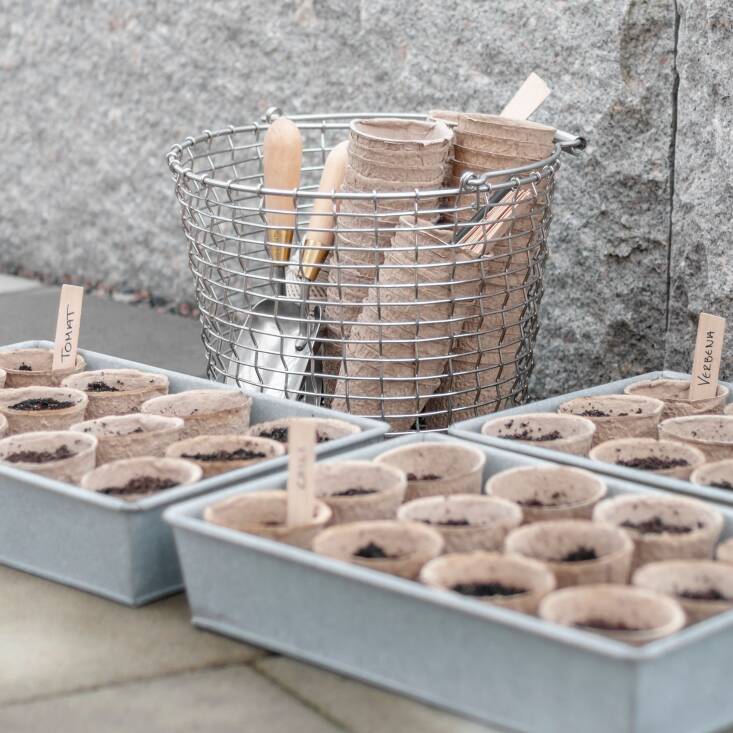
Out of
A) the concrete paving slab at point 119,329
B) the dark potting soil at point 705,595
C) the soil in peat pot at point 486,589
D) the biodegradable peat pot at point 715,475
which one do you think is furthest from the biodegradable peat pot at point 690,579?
the concrete paving slab at point 119,329

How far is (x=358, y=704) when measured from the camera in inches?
47.3

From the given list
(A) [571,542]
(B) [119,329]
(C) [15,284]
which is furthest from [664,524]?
(C) [15,284]

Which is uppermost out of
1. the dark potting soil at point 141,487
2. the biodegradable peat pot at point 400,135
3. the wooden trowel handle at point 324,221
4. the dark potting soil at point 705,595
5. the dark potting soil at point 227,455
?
the biodegradable peat pot at point 400,135

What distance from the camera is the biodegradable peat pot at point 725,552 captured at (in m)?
1.23

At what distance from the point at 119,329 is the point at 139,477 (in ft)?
4.32

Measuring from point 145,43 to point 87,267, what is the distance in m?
0.56

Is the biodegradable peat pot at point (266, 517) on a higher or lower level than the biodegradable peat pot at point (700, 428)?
lower

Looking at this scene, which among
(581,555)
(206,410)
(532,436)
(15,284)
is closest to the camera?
(581,555)

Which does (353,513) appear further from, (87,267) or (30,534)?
(87,267)

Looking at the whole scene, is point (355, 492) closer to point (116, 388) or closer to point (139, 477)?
point (139, 477)

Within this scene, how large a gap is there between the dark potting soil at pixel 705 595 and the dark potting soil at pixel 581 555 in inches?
3.6

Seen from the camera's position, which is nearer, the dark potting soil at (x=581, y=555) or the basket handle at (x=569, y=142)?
the dark potting soil at (x=581, y=555)

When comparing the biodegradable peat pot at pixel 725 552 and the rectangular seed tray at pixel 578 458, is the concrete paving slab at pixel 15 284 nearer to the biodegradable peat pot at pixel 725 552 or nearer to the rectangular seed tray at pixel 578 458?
the rectangular seed tray at pixel 578 458

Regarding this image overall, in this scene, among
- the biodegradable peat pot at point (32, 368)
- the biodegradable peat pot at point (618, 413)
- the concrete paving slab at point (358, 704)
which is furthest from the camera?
the biodegradable peat pot at point (32, 368)
